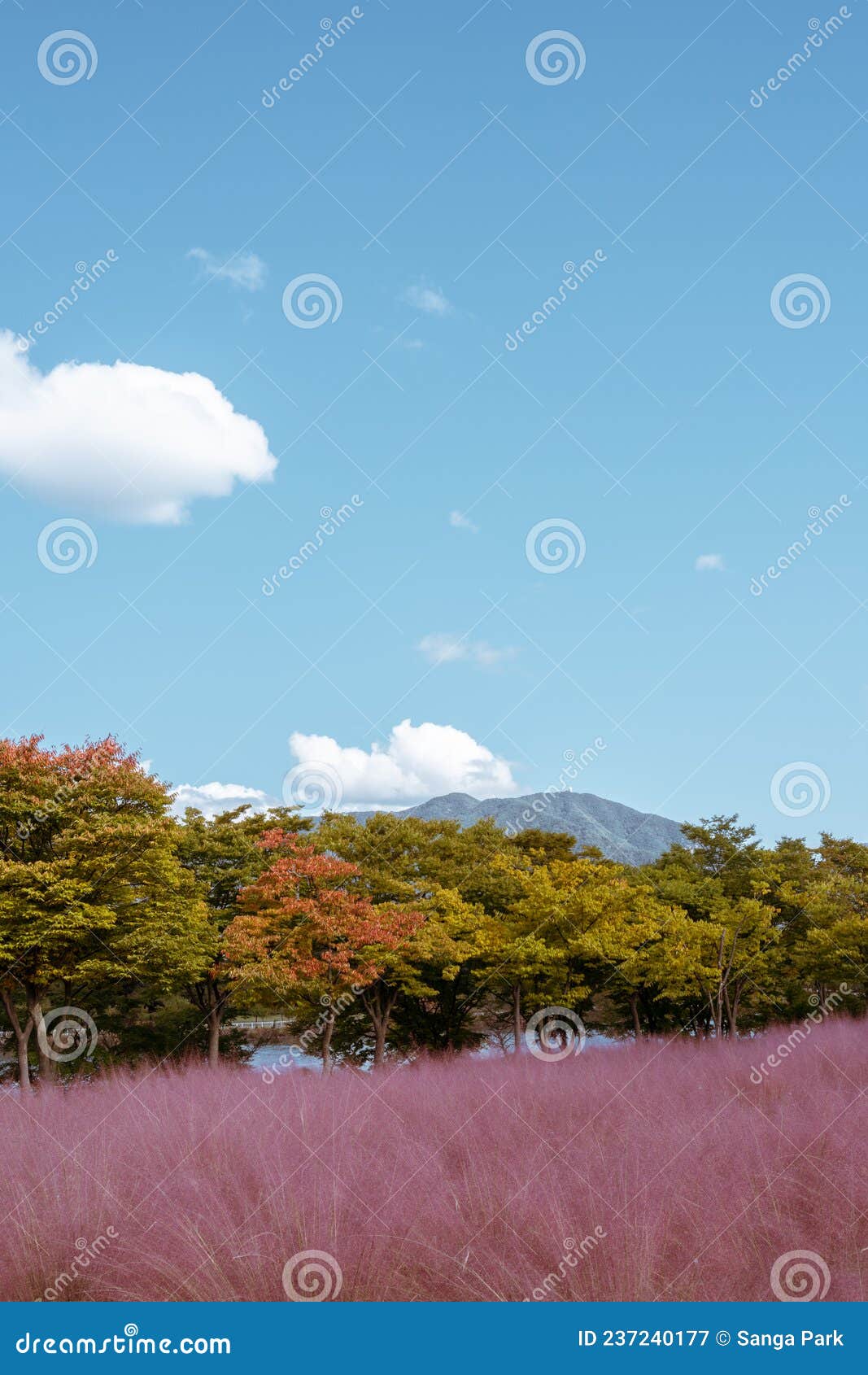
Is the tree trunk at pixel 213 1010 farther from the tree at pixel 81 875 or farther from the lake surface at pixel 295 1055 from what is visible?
the tree at pixel 81 875

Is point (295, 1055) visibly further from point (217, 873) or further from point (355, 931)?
point (355, 931)

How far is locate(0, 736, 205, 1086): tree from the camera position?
25422 mm

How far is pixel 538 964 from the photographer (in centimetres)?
3212

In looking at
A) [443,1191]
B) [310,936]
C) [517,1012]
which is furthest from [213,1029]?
[443,1191]

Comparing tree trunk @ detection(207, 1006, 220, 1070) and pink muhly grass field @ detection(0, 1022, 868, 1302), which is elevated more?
pink muhly grass field @ detection(0, 1022, 868, 1302)

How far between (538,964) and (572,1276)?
2649cm

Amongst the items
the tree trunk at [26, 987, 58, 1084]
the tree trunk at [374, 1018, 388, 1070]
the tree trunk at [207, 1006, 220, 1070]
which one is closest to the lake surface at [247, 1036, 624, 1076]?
the tree trunk at [207, 1006, 220, 1070]

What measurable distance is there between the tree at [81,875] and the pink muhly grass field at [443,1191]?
45.5 feet

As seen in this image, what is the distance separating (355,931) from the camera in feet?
90.6

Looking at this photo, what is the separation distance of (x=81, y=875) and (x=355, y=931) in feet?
26.4

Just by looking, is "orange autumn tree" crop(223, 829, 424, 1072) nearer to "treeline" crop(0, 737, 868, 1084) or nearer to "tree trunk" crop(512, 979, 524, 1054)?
"treeline" crop(0, 737, 868, 1084)

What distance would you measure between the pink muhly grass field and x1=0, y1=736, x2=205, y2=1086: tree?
13.9 meters

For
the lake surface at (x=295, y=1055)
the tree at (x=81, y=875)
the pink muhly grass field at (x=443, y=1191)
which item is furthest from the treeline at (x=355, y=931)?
the pink muhly grass field at (x=443, y=1191)

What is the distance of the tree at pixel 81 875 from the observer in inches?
1001
